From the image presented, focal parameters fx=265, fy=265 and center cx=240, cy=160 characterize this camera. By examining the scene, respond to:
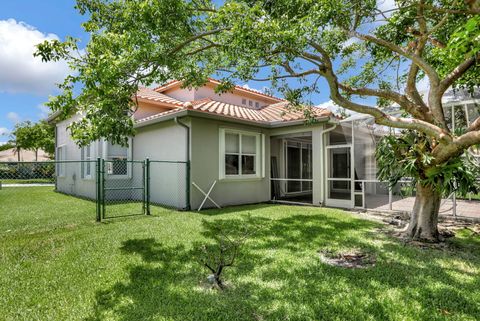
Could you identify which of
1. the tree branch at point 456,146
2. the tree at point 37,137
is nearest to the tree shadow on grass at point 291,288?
the tree branch at point 456,146

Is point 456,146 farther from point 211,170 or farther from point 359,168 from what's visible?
point 211,170

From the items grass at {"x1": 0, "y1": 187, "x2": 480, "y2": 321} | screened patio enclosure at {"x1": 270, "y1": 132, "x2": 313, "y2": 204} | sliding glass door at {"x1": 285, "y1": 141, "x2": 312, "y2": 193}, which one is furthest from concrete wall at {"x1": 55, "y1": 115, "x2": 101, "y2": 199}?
sliding glass door at {"x1": 285, "y1": 141, "x2": 312, "y2": 193}

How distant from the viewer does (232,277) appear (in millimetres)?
3861

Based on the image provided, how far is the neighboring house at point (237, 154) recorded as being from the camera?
31.1ft

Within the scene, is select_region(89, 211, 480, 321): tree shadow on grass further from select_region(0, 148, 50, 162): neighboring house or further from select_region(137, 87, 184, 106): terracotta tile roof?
select_region(0, 148, 50, 162): neighboring house

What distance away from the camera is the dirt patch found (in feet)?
14.3

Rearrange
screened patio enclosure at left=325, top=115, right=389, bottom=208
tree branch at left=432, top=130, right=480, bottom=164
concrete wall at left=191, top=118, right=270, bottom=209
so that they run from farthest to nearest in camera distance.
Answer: screened patio enclosure at left=325, top=115, right=389, bottom=208, concrete wall at left=191, top=118, right=270, bottom=209, tree branch at left=432, top=130, right=480, bottom=164

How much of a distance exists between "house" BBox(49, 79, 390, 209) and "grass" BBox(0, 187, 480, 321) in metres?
3.16

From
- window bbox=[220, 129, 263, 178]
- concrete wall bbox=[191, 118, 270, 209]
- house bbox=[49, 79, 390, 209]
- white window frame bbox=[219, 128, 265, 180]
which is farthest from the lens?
window bbox=[220, 129, 263, 178]

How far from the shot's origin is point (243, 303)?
3.13 m

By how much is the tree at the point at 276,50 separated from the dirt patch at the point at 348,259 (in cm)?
193

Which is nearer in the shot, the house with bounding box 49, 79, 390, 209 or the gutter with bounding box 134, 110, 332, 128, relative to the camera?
the gutter with bounding box 134, 110, 332, 128

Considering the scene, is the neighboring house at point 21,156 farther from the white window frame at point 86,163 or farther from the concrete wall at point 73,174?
the white window frame at point 86,163

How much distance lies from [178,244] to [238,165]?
560 centimetres
